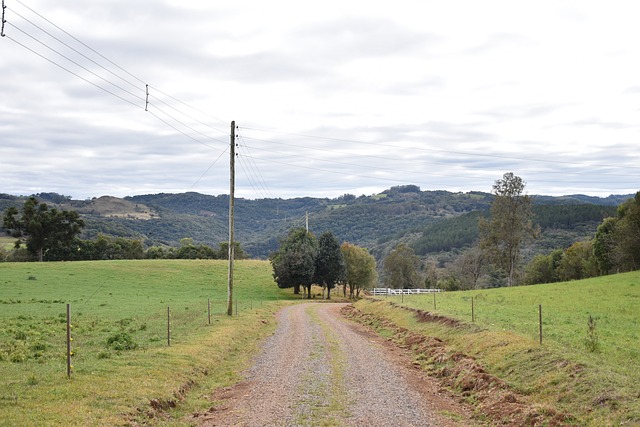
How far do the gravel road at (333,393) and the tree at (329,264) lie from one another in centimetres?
6308

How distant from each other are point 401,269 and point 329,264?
28023 millimetres

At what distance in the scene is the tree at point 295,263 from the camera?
81312 millimetres

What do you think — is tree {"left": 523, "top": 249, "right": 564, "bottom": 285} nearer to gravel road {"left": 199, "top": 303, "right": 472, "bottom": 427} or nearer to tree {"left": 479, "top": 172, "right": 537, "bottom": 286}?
tree {"left": 479, "top": 172, "right": 537, "bottom": 286}

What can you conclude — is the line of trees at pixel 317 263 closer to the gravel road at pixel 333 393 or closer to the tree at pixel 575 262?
the tree at pixel 575 262

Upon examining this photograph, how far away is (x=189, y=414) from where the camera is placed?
43.7ft

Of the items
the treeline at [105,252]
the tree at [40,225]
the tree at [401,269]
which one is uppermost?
the tree at [40,225]

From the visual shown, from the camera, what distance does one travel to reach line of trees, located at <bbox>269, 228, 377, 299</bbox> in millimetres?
81750

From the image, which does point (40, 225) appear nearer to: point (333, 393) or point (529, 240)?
point (529, 240)

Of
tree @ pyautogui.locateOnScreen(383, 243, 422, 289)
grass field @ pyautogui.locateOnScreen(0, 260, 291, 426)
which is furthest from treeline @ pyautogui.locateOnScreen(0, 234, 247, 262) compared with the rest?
grass field @ pyautogui.locateOnScreen(0, 260, 291, 426)

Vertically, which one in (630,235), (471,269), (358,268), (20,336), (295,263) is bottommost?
(471,269)

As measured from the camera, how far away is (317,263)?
87.4m

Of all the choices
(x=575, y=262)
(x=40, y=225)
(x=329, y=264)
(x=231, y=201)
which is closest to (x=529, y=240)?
(x=575, y=262)

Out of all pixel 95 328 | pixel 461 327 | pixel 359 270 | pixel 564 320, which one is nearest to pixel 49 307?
pixel 95 328

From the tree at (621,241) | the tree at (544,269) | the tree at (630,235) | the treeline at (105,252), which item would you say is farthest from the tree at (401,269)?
the tree at (630,235)
